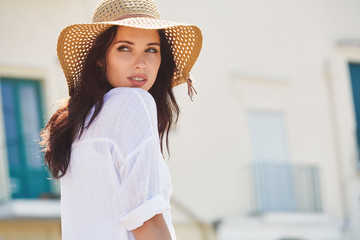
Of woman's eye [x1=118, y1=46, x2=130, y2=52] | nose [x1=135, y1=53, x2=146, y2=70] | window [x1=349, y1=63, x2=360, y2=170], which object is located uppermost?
window [x1=349, y1=63, x2=360, y2=170]

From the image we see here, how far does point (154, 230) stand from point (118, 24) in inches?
24.6

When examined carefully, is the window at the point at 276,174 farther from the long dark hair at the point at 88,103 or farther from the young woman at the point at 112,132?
the young woman at the point at 112,132

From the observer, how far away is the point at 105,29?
2.71 metres

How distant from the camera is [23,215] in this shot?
13945 mm

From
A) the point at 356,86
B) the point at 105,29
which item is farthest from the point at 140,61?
the point at 356,86

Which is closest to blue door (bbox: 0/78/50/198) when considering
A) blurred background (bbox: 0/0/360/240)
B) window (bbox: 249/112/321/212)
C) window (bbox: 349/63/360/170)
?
blurred background (bbox: 0/0/360/240)

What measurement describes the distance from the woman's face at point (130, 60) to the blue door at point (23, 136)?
38.0 ft

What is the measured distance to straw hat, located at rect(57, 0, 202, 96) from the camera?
2.67 metres

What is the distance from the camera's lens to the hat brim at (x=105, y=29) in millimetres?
2660

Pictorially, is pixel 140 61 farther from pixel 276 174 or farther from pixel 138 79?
pixel 276 174

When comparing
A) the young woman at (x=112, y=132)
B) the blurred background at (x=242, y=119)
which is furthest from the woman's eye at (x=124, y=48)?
the blurred background at (x=242, y=119)

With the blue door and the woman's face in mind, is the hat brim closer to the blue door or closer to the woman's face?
the woman's face

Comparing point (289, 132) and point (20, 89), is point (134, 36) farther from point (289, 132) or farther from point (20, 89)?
point (289, 132)

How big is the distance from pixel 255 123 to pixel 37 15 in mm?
5191
